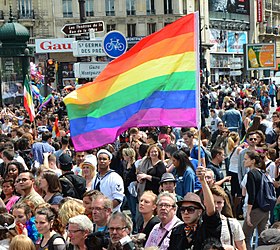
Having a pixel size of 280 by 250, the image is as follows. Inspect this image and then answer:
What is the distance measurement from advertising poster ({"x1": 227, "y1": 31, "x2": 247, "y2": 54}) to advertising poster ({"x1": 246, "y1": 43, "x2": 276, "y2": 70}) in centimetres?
3446

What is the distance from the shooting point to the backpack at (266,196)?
26.8 ft

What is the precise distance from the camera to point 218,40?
7269 cm

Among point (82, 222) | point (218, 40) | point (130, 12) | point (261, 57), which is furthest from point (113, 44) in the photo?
point (218, 40)

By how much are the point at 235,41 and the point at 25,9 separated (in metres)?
23.7

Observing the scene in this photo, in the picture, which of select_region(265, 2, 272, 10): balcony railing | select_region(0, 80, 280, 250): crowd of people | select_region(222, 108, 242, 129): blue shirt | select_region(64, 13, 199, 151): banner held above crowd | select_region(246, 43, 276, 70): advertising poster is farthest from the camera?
select_region(265, 2, 272, 10): balcony railing

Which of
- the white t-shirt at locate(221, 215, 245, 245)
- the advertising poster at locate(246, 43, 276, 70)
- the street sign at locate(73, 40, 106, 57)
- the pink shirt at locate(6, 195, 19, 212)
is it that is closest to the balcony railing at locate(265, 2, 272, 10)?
the advertising poster at locate(246, 43, 276, 70)

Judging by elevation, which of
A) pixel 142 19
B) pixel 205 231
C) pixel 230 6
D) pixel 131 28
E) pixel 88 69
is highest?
pixel 230 6

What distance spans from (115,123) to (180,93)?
70 centimetres

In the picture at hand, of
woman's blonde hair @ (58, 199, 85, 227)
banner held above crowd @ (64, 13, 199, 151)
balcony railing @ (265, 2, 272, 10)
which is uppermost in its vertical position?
balcony railing @ (265, 2, 272, 10)

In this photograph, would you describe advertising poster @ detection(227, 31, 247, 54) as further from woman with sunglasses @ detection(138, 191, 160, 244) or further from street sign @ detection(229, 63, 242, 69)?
woman with sunglasses @ detection(138, 191, 160, 244)

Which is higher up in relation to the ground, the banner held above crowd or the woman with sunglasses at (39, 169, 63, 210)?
the banner held above crowd

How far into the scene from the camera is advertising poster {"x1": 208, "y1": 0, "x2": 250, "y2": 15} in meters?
74.3

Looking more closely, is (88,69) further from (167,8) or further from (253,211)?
(167,8)

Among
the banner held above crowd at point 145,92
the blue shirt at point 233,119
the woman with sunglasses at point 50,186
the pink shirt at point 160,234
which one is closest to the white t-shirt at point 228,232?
the pink shirt at point 160,234
